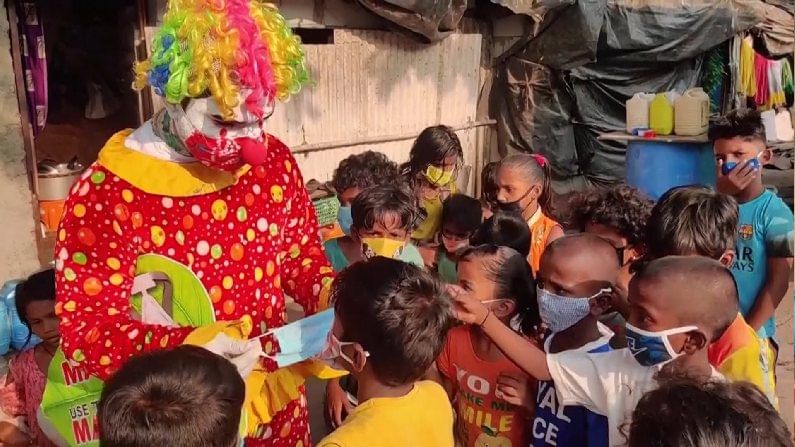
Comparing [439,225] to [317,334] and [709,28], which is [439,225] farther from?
[709,28]

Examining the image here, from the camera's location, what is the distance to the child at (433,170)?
4.15 metres

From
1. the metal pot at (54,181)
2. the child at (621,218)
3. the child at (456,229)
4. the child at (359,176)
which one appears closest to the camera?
the child at (621,218)

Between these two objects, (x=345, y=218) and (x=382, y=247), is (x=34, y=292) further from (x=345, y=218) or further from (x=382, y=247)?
(x=345, y=218)

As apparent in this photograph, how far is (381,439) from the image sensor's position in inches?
64.2

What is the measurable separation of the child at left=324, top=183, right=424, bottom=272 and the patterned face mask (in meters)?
0.89

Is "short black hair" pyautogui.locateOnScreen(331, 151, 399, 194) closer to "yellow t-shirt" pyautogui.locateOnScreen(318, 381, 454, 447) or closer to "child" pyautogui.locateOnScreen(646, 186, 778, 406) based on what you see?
"child" pyautogui.locateOnScreen(646, 186, 778, 406)

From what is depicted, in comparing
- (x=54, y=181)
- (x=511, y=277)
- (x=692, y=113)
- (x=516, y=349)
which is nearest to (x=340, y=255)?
(x=511, y=277)

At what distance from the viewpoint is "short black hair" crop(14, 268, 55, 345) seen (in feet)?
7.72

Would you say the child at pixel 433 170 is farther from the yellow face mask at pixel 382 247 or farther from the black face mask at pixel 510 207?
the yellow face mask at pixel 382 247

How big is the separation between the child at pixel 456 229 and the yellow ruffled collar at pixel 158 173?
1.86 meters

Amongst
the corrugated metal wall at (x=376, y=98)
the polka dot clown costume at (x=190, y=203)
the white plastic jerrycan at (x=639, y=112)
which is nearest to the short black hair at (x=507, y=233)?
the polka dot clown costume at (x=190, y=203)

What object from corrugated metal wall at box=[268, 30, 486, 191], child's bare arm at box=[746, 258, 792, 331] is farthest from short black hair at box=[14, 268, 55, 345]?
corrugated metal wall at box=[268, 30, 486, 191]

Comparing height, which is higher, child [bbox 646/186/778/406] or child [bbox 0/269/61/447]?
child [bbox 646/186/778/406]

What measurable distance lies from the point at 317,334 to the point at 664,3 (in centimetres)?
849
